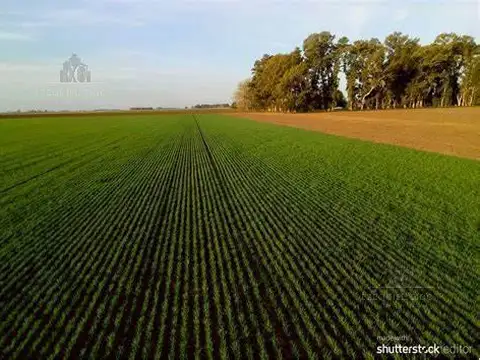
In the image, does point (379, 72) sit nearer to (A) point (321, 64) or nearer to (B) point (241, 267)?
(A) point (321, 64)

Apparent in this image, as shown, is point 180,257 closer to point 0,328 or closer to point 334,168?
point 0,328

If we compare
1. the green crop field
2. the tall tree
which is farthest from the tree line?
the green crop field

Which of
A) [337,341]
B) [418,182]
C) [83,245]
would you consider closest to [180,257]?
[83,245]

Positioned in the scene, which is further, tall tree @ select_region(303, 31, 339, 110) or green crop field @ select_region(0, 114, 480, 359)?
tall tree @ select_region(303, 31, 339, 110)

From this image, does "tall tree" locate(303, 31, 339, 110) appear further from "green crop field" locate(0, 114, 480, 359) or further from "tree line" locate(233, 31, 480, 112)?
"green crop field" locate(0, 114, 480, 359)

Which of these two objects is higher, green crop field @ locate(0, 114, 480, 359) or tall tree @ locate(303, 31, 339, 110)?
tall tree @ locate(303, 31, 339, 110)

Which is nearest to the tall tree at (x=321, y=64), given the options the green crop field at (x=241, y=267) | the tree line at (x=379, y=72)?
the tree line at (x=379, y=72)
